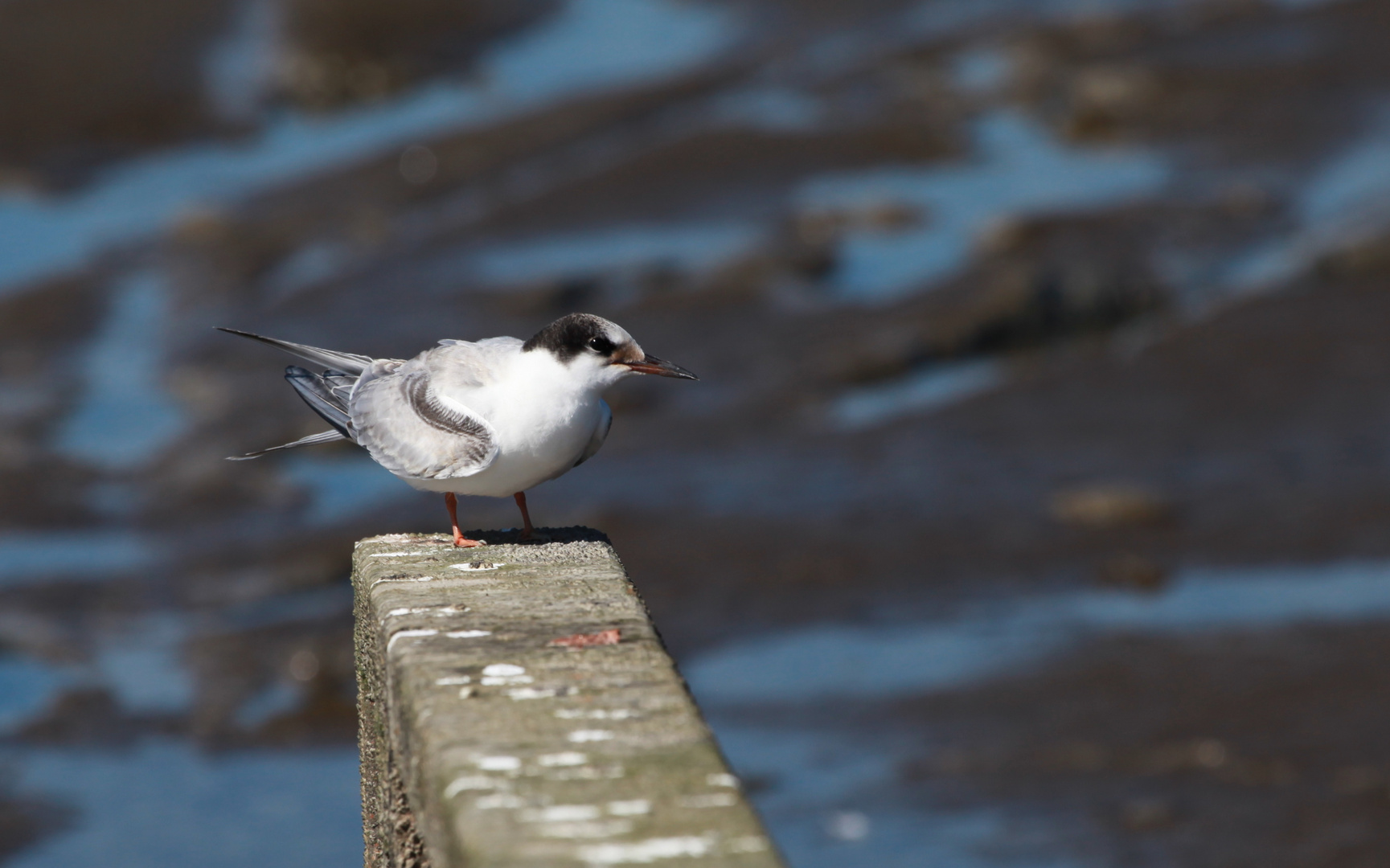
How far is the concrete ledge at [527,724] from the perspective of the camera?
10.1ft

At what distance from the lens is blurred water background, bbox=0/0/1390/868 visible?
10.9m

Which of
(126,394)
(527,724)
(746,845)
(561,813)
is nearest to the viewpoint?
(746,845)

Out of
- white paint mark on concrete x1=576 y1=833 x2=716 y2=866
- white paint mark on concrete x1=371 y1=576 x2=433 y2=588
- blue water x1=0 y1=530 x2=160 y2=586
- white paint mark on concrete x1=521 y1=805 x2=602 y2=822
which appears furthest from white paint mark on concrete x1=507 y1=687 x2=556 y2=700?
blue water x1=0 y1=530 x2=160 y2=586

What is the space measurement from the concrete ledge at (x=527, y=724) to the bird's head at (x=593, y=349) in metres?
0.58

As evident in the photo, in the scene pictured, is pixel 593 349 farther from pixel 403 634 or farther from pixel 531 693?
pixel 531 693

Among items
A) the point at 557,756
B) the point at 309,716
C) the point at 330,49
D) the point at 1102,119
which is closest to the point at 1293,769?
the point at 309,716

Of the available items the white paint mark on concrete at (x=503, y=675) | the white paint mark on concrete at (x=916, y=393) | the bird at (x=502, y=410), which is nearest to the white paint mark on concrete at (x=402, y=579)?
the bird at (x=502, y=410)

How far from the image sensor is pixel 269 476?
15.9 meters

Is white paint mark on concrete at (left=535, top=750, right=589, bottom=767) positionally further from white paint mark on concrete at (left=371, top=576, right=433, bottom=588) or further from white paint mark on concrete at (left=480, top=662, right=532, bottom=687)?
white paint mark on concrete at (left=371, top=576, right=433, bottom=588)

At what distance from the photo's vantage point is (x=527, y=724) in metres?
3.51

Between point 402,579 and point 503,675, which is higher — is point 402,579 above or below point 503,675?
above

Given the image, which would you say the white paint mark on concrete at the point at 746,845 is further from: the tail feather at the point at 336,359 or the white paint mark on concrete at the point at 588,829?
the tail feather at the point at 336,359

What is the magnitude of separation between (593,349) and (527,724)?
5.86ft

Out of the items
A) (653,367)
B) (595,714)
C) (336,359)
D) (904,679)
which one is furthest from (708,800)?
(904,679)
